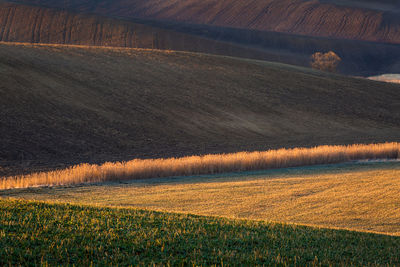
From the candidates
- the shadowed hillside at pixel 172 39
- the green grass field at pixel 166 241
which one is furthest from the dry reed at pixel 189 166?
the shadowed hillside at pixel 172 39

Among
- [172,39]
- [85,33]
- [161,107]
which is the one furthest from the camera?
[172,39]

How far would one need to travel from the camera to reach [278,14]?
177875mm

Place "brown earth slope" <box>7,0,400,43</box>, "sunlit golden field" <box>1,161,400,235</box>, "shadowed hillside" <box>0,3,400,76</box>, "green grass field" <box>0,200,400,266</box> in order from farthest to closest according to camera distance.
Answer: "brown earth slope" <box>7,0,400,43</box>, "shadowed hillside" <box>0,3,400,76</box>, "sunlit golden field" <box>1,161,400,235</box>, "green grass field" <box>0,200,400,266</box>

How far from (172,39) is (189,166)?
8946cm

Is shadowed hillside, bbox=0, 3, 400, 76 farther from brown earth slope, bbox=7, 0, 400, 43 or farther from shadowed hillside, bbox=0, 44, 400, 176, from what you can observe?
shadowed hillside, bbox=0, 44, 400, 176

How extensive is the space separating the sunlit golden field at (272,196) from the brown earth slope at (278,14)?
151845 mm

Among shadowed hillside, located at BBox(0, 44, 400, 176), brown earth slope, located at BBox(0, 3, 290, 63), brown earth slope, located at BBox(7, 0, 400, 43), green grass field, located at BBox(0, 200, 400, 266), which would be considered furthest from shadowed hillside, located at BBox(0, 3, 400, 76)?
green grass field, located at BBox(0, 200, 400, 266)

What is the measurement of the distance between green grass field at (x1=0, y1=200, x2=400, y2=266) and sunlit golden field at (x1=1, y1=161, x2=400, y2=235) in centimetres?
214

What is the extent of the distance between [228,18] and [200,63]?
122m

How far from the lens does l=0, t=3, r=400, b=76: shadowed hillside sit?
325ft

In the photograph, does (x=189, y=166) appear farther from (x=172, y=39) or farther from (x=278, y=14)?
(x=278, y=14)

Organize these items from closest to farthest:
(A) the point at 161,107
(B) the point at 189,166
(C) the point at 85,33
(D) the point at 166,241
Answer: (D) the point at 166,241
(B) the point at 189,166
(A) the point at 161,107
(C) the point at 85,33

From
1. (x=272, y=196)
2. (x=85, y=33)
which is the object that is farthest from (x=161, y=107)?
(x=85, y=33)

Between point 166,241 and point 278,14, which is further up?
point 278,14
